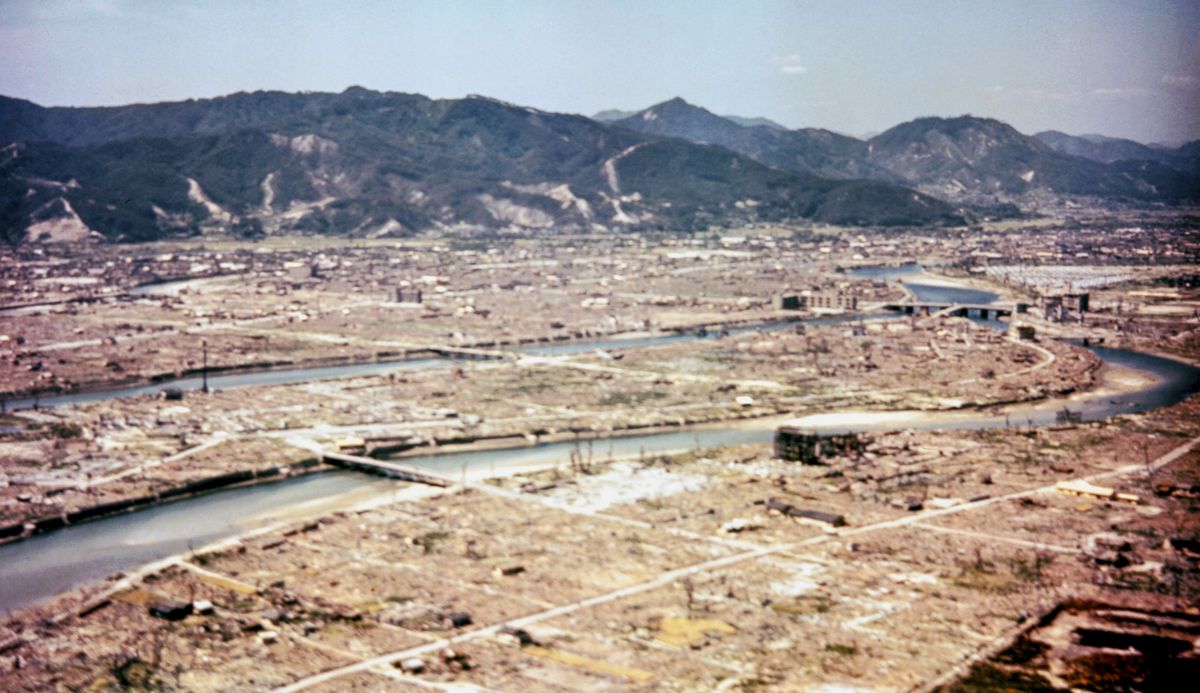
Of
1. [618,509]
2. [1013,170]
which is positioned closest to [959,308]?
[618,509]

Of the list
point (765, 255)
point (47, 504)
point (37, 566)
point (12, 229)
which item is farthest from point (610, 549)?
point (12, 229)

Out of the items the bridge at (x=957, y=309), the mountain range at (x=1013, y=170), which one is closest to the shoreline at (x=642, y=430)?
the bridge at (x=957, y=309)

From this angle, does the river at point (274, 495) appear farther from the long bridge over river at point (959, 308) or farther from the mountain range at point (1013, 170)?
the mountain range at point (1013, 170)

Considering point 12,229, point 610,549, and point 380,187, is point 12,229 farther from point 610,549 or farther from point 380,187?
point 610,549

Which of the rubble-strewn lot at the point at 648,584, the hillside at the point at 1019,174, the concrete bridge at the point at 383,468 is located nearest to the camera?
the rubble-strewn lot at the point at 648,584

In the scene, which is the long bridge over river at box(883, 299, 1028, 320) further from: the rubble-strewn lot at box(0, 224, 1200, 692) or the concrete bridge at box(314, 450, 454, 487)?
the concrete bridge at box(314, 450, 454, 487)

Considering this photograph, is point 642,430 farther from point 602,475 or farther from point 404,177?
point 404,177
